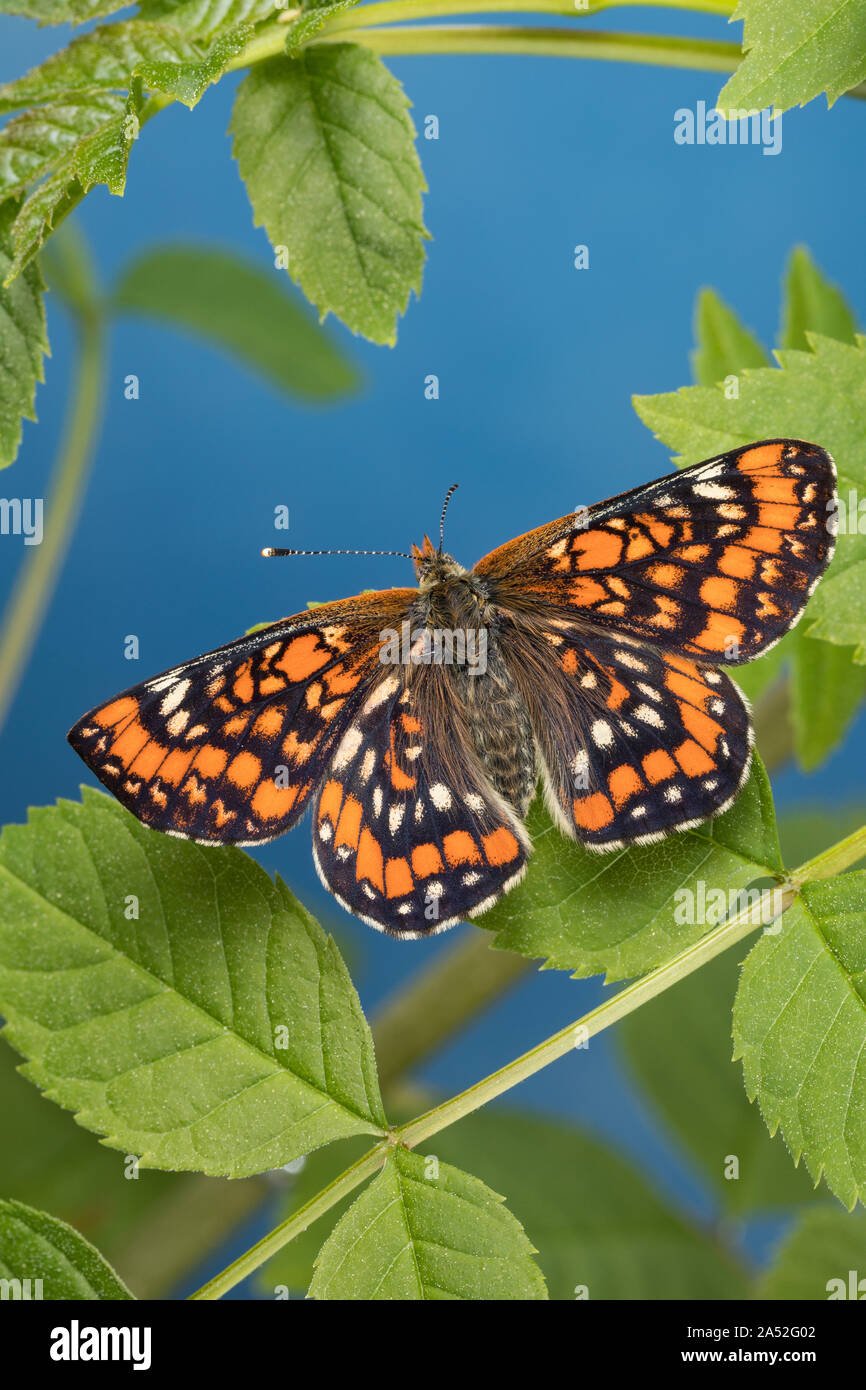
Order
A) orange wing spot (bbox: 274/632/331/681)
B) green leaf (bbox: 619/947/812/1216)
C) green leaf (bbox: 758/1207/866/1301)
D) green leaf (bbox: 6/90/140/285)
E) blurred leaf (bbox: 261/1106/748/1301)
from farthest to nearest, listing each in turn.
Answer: green leaf (bbox: 619/947/812/1216)
blurred leaf (bbox: 261/1106/748/1301)
green leaf (bbox: 758/1207/866/1301)
orange wing spot (bbox: 274/632/331/681)
green leaf (bbox: 6/90/140/285)

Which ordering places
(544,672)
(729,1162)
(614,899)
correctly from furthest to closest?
1. (729,1162)
2. (544,672)
3. (614,899)

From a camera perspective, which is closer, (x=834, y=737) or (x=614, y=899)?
(x=614, y=899)

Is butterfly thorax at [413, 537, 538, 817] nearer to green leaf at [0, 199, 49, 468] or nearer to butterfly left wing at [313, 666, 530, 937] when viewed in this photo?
butterfly left wing at [313, 666, 530, 937]

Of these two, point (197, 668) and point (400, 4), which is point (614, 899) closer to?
point (197, 668)

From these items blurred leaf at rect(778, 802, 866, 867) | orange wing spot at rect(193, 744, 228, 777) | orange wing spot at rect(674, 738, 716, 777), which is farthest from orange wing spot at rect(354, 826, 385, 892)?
blurred leaf at rect(778, 802, 866, 867)

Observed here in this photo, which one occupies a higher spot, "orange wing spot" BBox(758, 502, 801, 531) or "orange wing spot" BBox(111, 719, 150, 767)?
"orange wing spot" BBox(758, 502, 801, 531)
